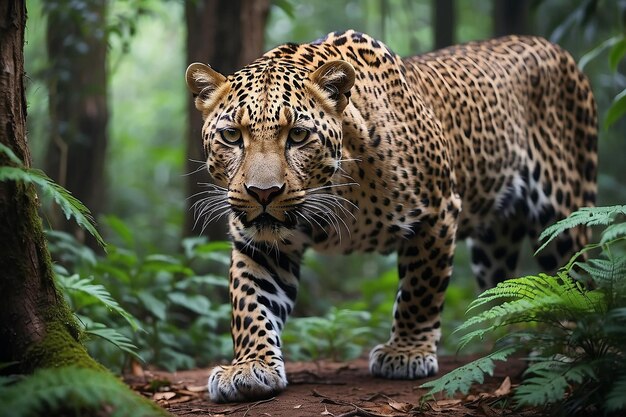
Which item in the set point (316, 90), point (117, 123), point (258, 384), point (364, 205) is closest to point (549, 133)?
point (364, 205)

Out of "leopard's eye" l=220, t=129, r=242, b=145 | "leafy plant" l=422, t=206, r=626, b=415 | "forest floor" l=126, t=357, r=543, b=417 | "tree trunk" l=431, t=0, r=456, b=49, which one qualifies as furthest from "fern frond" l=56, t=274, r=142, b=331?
"tree trunk" l=431, t=0, r=456, b=49

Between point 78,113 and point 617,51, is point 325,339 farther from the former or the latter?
point 78,113

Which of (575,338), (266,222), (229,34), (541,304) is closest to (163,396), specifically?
(266,222)

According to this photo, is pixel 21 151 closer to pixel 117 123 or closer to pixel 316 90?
pixel 316 90

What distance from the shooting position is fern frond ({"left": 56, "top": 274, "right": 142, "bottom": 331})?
488cm

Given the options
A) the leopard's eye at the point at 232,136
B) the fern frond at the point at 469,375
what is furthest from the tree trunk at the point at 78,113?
the fern frond at the point at 469,375

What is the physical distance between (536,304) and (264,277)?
235 cm

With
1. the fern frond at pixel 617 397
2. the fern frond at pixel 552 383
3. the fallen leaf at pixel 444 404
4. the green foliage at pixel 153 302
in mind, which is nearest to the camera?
the fern frond at pixel 617 397

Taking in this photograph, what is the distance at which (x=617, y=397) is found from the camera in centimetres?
341

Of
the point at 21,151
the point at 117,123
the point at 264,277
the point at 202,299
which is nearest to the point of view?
the point at 21,151

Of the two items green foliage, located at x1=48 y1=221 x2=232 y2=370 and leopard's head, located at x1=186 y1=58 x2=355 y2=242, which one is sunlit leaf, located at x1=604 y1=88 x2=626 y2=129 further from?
green foliage, located at x1=48 y1=221 x2=232 y2=370

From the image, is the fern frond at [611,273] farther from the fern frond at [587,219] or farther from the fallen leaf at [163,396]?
the fallen leaf at [163,396]

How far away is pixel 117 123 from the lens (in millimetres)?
22328

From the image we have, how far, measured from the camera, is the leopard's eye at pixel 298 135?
5207 millimetres
